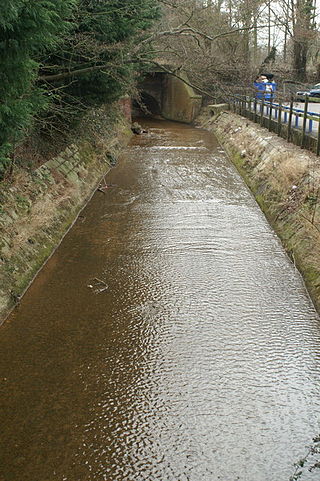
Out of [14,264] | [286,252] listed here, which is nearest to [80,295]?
[14,264]

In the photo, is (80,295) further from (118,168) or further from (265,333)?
(118,168)

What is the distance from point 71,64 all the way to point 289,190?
600 centimetres

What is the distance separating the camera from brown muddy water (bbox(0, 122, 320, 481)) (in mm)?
4504

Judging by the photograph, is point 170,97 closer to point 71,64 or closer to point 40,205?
point 71,64

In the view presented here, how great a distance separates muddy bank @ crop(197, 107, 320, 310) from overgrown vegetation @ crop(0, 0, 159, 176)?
4674 millimetres

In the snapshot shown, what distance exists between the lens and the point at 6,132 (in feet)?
21.3

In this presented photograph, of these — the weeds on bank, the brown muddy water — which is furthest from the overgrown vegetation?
the weeds on bank

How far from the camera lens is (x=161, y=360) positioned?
5.95m

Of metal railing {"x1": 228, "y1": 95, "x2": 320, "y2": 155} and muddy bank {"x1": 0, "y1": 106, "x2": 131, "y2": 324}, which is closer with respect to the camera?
muddy bank {"x1": 0, "y1": 106, "x2": 131, "y2": 324}

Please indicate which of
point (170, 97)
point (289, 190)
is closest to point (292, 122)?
point (289, 190)

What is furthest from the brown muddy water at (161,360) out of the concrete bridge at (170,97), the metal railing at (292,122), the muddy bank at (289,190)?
the concrete bridge at (170,97)

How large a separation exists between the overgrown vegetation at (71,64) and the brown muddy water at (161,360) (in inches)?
99.3

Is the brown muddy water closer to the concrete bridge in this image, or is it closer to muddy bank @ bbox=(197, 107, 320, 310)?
muddy bank @ bbox=(197, 107, 320, 310)

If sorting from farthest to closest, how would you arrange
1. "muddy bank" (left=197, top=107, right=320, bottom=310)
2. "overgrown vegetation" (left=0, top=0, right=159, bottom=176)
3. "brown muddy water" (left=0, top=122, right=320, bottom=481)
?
"muddy bank" (left=197, top=107, right=320, bottom=310) < "overgrown vegetation" (left=0, top=0, right=159, bottom=176) < "brown muddy water" (left=0, top=122, right=320, bottom=481)
